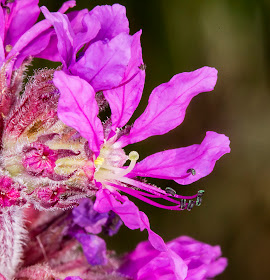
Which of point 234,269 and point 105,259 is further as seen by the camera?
→ point 234,269

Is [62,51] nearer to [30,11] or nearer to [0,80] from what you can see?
[0,80]

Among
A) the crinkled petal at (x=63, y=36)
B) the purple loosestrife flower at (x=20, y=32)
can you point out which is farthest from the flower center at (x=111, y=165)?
the purple loosestrife flower at (x=20, y=32)

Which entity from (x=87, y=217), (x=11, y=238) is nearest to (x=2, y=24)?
(x=11, y=238)

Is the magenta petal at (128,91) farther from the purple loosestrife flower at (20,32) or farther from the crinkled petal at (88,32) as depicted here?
the purple loosestrife flower at (20,32)

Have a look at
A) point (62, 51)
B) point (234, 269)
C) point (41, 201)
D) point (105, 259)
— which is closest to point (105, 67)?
point (62, 51)

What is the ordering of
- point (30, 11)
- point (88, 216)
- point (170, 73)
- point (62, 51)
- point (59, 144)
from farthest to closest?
point (170, 73) → point (88, 216) → point (30, 11) → point (59, 144) → point (62, 51)

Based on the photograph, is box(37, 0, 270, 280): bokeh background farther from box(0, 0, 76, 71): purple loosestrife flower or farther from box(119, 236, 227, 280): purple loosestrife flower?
box(0, 0, 76, 71): purple loosestrife flower
